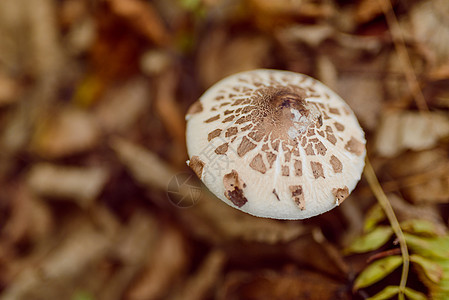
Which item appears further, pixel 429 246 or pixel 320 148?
pixel 429 246

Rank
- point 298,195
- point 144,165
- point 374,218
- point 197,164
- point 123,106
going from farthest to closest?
point 123,106, point 144,165, point 374,218, point 197,164, point 298,195

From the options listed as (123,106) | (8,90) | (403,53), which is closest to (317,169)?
(403,53)

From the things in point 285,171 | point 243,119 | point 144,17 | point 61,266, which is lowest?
point 61,266

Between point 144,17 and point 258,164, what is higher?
point 144,17

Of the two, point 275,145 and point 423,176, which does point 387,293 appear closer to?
point 423,176

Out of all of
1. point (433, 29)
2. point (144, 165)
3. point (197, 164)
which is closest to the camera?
point (197, 164)

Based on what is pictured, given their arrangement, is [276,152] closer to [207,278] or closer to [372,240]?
[372,240]
